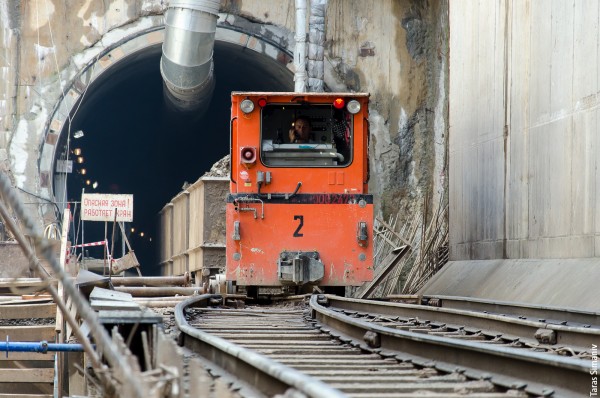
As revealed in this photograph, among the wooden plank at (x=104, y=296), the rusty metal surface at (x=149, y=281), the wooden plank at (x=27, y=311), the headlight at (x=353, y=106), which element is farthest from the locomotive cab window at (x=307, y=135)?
the wooden plank at (x=104, y=296)

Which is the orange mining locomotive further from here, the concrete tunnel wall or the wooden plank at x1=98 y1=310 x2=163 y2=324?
the concrete tunnel wall

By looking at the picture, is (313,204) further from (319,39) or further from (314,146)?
(319,39)

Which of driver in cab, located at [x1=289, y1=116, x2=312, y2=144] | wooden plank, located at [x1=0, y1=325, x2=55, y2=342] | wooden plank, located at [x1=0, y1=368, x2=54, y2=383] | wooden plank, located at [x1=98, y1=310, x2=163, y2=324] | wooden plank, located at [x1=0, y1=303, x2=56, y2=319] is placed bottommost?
wooden plank, located at [x1=0, y1=368, x2=54, y2=383]

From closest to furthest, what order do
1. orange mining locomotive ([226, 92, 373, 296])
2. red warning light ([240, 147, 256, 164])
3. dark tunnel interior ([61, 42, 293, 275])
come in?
1. orange mining locomotive ([226, 92, 373, 296])
2. red warning light ([240, 147, 256, 164])
3. dark tunnel interior ([61, 42, 293, 275])

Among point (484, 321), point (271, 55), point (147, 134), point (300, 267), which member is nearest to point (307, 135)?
point (300, 267)

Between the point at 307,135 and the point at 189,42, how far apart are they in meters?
6.84

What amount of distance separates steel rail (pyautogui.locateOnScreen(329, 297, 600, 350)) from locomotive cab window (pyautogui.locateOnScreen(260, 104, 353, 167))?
6.81 ft

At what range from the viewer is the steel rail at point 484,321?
666 centimetres

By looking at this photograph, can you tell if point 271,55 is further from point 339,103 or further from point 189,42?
point 339,103

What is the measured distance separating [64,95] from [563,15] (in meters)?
11.2

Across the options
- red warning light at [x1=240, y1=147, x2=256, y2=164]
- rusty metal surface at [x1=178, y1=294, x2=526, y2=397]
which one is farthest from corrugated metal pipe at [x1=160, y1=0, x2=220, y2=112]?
rusty metal surface at [x1=178, y1=294, x2=526, y2=397]

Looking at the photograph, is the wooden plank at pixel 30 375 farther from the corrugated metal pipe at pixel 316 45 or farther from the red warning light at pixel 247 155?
the corrugated metal pipe at pixel 316 45

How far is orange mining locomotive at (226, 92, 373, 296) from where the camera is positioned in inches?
491

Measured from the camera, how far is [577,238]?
11.3 metres
